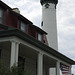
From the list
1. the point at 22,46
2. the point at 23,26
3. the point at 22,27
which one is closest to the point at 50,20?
the point at 23,26

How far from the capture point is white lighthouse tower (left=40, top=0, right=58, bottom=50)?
127 feet

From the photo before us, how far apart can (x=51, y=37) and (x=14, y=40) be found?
21.9 metres

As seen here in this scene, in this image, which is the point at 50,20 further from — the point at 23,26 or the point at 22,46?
the point at 22,46

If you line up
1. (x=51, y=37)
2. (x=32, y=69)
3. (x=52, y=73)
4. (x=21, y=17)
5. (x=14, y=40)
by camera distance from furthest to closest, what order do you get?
(x=51, y=37) → (x=52, y=73) → (x=32, y=69) → (x=21, y=17) → (x=14, y=40)

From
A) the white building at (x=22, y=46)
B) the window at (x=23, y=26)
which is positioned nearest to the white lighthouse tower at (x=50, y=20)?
the white building at (x=22, y=46)

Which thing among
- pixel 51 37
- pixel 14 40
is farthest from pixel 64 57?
pixel 51 37

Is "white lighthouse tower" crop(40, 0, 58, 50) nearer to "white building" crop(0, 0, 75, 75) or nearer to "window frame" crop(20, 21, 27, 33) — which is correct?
"white building" crop(0, 0, 75, 75)

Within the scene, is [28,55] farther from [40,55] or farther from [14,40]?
[14,40]

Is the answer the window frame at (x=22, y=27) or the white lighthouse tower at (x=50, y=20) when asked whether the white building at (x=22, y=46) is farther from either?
the white lighthouse tower at (x=50, y=20)

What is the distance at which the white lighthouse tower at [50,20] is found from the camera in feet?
127

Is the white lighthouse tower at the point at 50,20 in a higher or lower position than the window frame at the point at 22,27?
higher

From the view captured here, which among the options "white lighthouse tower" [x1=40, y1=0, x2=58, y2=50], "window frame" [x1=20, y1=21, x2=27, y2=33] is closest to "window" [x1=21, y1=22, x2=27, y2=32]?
"window frame" [x1=20, y1=21, x2=27, y2=33]

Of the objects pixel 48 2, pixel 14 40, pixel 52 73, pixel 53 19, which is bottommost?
pixel 52 73

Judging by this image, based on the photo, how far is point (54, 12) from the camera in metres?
40.5
